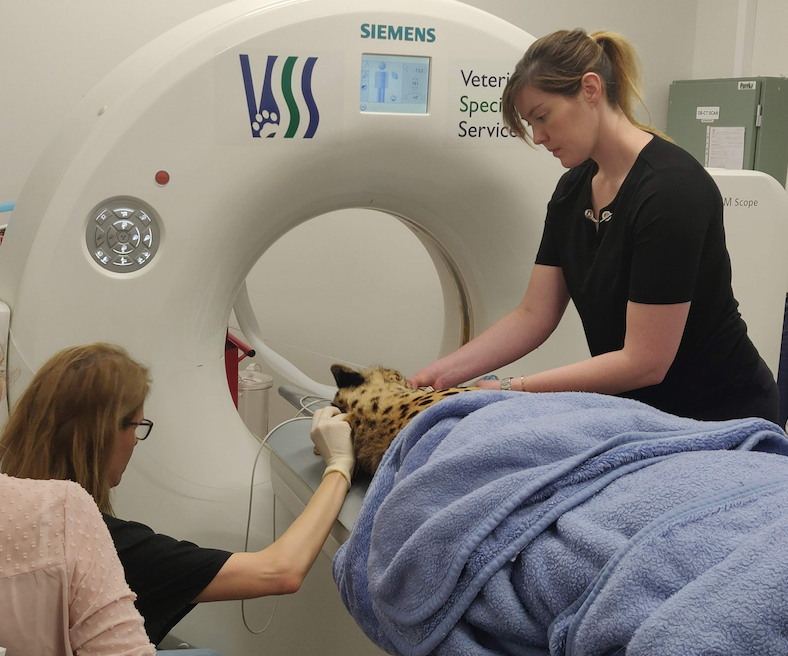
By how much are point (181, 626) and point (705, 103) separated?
260 centimetres

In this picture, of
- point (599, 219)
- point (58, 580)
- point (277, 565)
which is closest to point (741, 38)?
point (599, 219)

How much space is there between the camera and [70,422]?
1051mm

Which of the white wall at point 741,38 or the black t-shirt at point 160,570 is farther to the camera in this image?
the white wall at point 741,38

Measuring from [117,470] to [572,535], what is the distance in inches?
24.9

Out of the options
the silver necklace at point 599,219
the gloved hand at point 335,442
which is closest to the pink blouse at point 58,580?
the gloved hand at point 335,442

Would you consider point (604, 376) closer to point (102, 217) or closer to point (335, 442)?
point (335, 442)

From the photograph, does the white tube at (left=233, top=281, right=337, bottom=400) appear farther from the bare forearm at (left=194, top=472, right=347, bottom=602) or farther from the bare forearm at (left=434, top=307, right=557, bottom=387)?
the bare forearm at (left=194, top=472, right=347, bottom=602)

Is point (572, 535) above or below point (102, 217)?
below

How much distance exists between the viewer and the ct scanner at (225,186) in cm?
137

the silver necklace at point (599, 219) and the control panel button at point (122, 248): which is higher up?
the silver necklace at point (599, 219)

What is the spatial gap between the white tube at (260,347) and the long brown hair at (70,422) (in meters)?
0.65

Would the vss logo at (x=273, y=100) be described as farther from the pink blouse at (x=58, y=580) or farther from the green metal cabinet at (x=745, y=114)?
the green metal cabinet at (x=745, y=114)

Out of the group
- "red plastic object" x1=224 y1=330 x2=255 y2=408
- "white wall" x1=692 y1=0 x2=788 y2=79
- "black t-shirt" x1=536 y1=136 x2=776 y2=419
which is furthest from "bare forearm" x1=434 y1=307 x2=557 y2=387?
"white wall" x1=692 y1=0 x2=788 y2=79

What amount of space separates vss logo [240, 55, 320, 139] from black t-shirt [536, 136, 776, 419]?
1.60 ft
